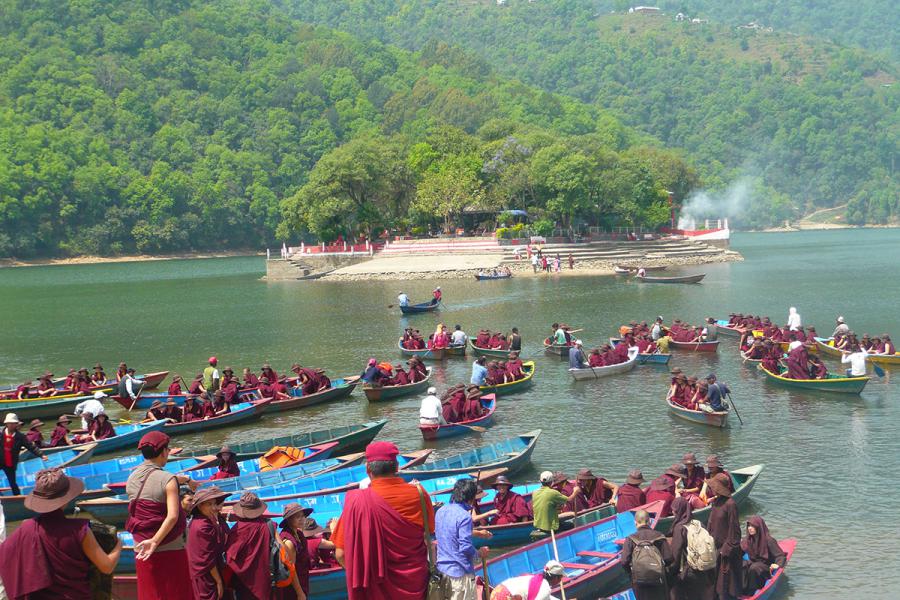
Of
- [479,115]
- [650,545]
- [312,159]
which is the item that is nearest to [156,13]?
[312,159]

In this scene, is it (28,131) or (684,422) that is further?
(28,131)

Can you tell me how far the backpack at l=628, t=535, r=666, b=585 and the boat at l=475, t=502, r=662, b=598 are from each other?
1.83 m

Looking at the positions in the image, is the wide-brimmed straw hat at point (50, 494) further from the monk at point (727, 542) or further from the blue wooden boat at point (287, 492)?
the blue wooden boat at point (287, 492)

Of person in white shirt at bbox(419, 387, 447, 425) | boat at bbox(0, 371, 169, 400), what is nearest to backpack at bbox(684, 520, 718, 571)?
person in white shirt at bbox(419, 387, 447, 425)

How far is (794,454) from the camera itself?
21.5 m

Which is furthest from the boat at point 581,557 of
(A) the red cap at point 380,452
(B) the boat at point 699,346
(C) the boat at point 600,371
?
(B) the boat at point 699,346

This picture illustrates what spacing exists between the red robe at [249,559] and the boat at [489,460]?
937 cm

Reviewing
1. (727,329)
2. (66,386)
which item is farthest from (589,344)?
(66,386)

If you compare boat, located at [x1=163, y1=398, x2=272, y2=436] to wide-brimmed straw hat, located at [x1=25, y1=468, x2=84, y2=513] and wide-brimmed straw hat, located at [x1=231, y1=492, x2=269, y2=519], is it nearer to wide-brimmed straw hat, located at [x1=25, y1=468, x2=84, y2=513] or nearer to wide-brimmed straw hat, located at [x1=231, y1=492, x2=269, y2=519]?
wide-brimmed straw hat, located at [x1=231, y1=492, x2=269, y2=519]

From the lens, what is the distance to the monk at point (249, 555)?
8555 millimetres

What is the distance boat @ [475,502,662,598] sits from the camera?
12.7m

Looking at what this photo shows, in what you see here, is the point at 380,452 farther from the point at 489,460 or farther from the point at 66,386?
the point at 66,386

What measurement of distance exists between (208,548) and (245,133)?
552ft

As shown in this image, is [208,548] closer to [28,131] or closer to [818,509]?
[818,509]
